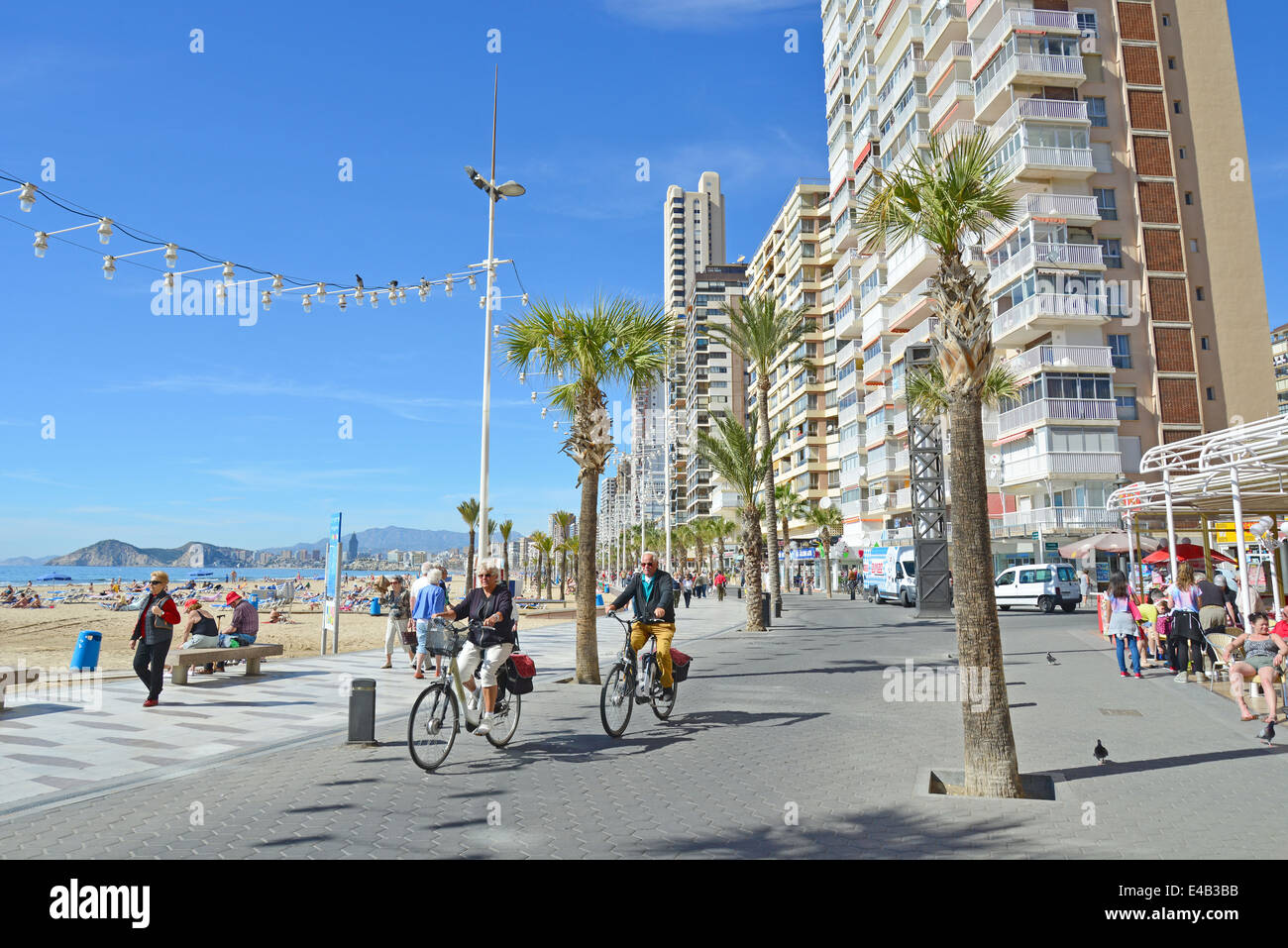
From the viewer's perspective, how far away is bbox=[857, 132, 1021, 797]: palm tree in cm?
629

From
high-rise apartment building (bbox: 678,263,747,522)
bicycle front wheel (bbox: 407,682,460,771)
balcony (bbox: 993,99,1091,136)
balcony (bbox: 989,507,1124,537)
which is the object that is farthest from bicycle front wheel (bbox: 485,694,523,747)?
high-rise apartment building (bbox: 678,263,747,522)

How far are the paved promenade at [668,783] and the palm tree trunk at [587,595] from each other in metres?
0.83

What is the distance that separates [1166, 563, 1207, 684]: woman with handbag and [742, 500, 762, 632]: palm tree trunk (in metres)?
12.8

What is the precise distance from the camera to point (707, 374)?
12219 centimetres

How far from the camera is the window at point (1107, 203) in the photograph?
42.2m

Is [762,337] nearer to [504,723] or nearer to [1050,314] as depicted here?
[1050,314]

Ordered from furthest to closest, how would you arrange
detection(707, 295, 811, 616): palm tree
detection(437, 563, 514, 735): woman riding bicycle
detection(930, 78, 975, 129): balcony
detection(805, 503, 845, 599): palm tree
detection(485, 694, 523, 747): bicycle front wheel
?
1. detection(805, 503, 845, 599): palm tree
2. detection(930, 78, 975, 129): balcony
3. detection(707, 295, 811, 616): palm tree
4. detection(485, 694, 523, 747): bicycle front wheel
5. detection(437, 563, 514, 735): woman riding bicycle

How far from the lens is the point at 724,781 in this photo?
22.0 ft

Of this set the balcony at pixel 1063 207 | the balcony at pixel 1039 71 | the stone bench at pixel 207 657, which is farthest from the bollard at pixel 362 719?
the balcony at pixel 1039 71

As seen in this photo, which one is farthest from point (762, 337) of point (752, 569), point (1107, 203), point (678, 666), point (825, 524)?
point (825, 524)

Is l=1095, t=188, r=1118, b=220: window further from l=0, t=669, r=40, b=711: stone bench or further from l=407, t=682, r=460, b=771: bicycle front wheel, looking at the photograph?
l=0, t=669, r=40, b=711: stone bench

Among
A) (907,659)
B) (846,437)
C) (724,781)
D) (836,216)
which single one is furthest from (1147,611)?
(836,216)

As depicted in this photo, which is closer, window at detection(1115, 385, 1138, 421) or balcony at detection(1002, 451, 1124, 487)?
balcony at detection(1002, 451, 1124, 487)
